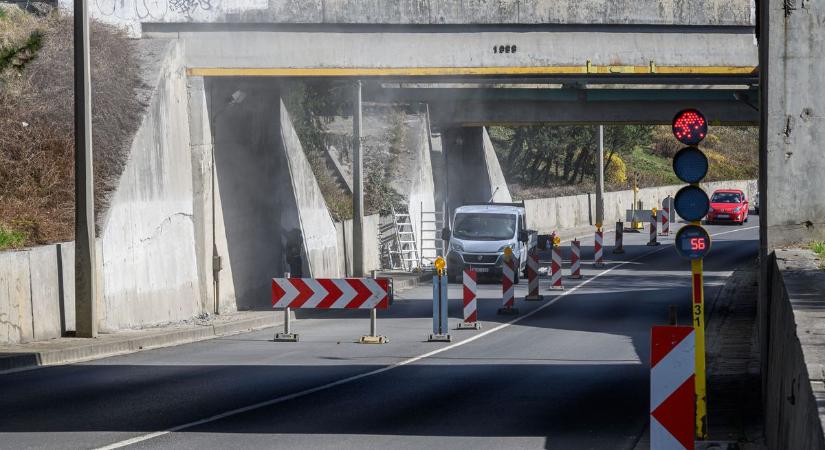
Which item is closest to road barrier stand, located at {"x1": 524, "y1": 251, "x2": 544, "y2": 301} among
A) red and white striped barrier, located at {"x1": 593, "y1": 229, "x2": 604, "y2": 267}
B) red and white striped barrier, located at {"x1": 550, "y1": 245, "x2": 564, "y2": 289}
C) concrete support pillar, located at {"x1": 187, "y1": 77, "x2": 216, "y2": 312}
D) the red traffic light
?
red and white striped barrier, located at {"x1": 550, "y1": 245, "x2": 564, "y2": 289}

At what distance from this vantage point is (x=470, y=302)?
23.7 meters

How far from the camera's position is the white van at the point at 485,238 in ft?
119

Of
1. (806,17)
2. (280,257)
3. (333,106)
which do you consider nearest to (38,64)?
(280,257)

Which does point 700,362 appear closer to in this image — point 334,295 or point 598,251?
point 334,295

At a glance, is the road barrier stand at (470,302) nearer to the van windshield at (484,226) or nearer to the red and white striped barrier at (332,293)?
the red and white striped barrier at (332,293)

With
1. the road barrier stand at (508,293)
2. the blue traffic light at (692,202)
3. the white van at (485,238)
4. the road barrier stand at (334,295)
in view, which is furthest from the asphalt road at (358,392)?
the white van at (485,238)

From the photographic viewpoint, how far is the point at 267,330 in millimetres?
24844

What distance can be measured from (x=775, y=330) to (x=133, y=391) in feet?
23.6

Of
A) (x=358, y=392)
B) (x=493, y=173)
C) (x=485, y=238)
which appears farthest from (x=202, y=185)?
(x=493, y=173)

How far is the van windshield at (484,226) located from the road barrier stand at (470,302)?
12600mm

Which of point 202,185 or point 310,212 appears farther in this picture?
point 310,212

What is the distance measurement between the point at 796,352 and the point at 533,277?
22441mm

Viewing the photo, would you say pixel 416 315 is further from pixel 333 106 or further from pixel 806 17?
pixel 333 106

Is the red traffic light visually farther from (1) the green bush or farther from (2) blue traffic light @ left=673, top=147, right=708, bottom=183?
(1) the green bush
